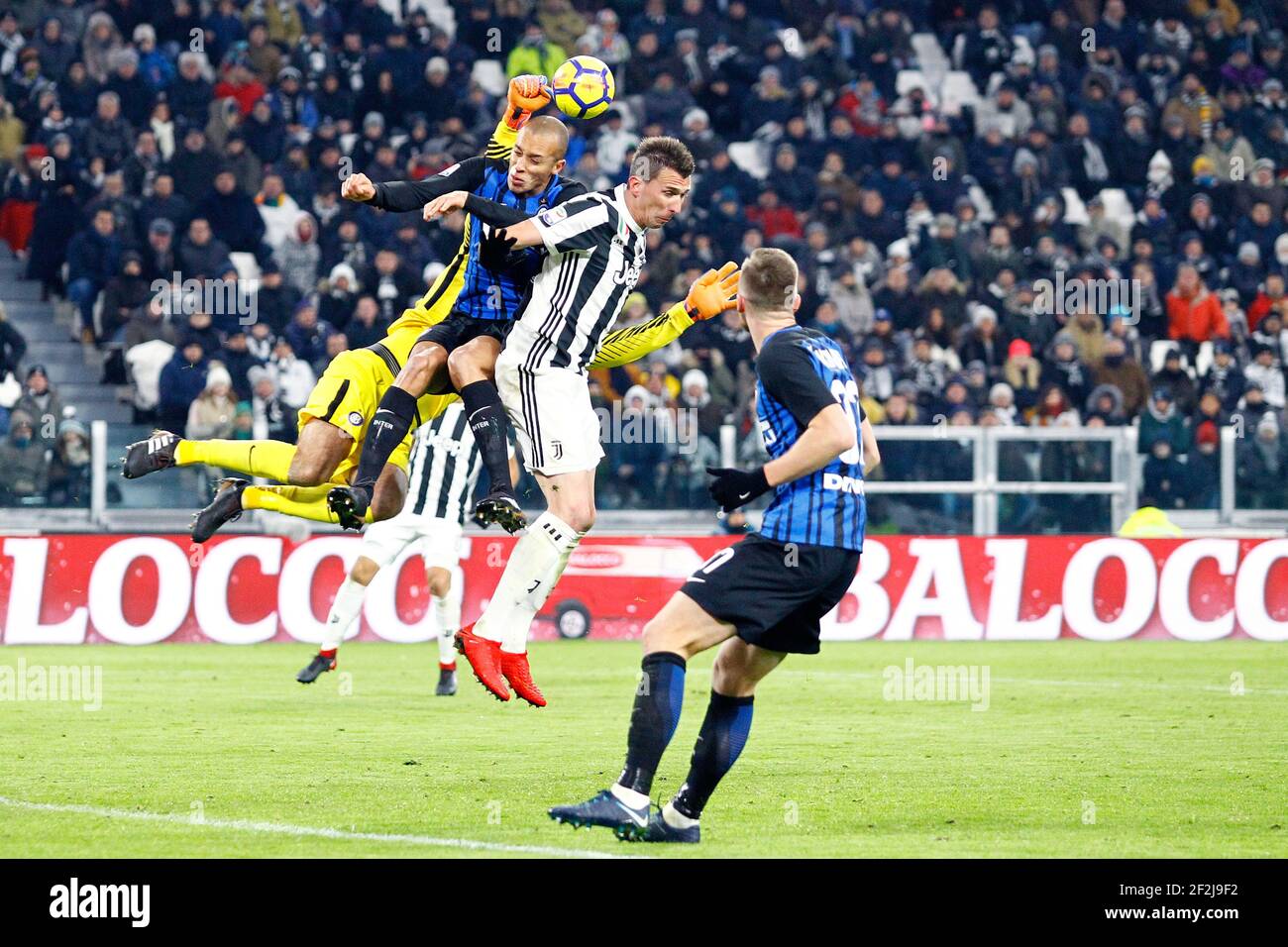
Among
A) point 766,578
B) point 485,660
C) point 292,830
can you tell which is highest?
point 766,578

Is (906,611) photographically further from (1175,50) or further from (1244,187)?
(1175,50)

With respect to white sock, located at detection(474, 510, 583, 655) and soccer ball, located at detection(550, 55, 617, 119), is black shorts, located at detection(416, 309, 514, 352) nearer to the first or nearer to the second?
white sock, located at detection(474, 510, 583, 655)

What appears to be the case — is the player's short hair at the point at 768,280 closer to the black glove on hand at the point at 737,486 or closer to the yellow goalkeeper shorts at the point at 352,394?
the black glove on hand at the point at 737,486

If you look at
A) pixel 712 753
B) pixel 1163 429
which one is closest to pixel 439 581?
pixel 712 753

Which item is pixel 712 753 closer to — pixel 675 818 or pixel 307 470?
pixel 675 818

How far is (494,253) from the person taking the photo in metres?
9.67

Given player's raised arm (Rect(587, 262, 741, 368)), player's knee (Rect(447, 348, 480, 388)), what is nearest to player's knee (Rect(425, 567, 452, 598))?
player's raised arm (Rect(587, 262, 741, 368))

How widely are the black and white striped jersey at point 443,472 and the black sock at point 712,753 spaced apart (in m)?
6.87

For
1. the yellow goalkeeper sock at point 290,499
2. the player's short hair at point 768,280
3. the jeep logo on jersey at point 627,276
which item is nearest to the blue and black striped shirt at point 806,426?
the player's short hair at point 768,280

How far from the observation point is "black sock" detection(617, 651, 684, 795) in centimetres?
734

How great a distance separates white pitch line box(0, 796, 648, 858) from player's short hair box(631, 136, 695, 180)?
3469mm

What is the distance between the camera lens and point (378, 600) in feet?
59.9

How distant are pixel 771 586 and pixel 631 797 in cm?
94

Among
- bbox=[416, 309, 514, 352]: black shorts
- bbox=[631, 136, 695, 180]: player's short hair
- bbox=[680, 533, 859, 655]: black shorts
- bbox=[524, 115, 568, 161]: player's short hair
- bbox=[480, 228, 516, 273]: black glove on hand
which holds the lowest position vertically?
bbox=[680, 533, 859, 655]: black shorts
